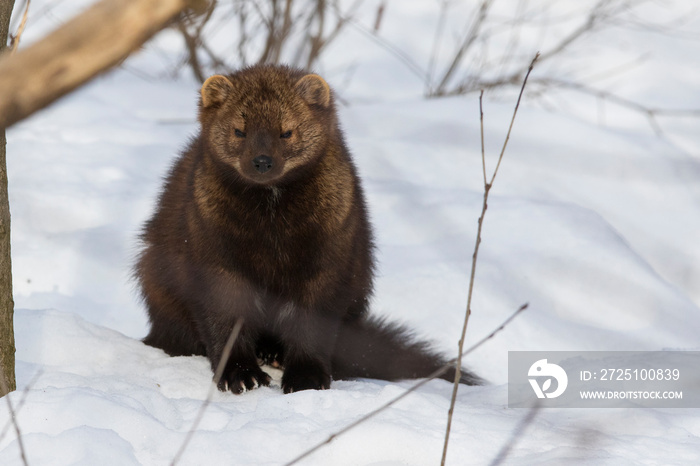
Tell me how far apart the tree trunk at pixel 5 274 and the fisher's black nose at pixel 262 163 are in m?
0.87

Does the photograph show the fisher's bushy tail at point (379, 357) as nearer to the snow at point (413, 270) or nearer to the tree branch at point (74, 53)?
the snow at point (413, 270)

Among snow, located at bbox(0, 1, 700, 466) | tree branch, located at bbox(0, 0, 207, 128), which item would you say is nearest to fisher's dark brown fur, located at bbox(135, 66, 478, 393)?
snow, located at bbox(0, 1, 700, 466)

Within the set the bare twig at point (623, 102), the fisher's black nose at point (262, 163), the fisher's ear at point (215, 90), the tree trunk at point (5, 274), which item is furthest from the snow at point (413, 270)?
the fisher's black nose at point (262, 163)

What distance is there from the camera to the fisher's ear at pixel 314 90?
3.27 meters

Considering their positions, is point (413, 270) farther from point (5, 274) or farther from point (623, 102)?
point (623, 102)

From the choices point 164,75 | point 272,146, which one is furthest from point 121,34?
point 164,75

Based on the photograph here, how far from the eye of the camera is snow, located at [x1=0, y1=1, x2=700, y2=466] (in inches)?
92.7

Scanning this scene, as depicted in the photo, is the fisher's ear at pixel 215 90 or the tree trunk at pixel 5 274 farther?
the fisher's ear at pixel 215 90

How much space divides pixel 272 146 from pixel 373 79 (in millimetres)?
5720

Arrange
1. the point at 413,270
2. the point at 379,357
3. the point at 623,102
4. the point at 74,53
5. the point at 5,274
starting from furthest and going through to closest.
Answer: the point at 623,102
the point at 413,270
the point at 379,357
the point at 5,274
the point at 74,53

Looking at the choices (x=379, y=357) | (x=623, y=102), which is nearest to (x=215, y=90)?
(x=379, y=357)

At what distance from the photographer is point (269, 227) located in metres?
3.12

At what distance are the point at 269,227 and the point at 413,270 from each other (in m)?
1.82

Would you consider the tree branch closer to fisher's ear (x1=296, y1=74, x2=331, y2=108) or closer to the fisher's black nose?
the fisher's black nose
